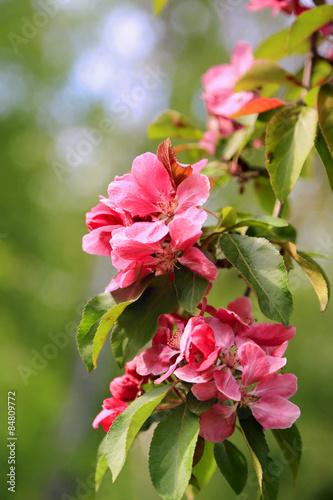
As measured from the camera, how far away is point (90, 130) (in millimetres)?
4766

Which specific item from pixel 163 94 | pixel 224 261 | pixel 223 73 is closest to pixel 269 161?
pixel 224 261

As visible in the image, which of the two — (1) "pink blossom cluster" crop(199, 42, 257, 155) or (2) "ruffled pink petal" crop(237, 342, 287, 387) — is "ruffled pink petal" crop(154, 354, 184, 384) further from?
(1) "pink blossom cluster" crop(199, 42, 257, 155)

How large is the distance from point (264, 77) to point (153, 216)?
18.8 inches

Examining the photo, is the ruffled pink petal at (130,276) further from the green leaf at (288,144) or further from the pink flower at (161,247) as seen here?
the green leaf at (288,144)

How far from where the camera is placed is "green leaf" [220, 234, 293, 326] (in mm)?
606

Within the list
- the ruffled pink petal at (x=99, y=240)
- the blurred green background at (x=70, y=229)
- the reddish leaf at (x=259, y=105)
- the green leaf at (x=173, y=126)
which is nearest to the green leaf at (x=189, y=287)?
the ruffled pink petal at (x=99, y=240)

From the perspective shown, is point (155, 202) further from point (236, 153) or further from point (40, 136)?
point (40, 136)

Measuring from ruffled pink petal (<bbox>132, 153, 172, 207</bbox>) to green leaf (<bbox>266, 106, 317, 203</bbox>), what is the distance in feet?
0.76

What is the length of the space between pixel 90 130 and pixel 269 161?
4.19 meters

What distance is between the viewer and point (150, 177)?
658 millimetres

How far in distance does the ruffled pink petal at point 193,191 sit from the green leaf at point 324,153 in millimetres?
262
